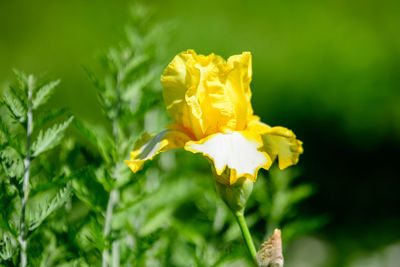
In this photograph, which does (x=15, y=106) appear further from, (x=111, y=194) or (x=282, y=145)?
(x=282, y=145)

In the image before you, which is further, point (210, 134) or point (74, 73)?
point (74, 73)

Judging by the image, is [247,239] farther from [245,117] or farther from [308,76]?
[308,76]

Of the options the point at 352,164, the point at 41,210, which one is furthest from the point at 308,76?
the point at 41,210

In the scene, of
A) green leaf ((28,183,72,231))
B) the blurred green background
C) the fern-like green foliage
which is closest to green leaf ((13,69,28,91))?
the fern-like green foliage

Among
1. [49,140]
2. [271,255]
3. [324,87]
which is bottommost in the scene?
[324,87]

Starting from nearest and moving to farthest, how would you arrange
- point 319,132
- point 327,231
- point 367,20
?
point 327,231 → point 319,132 → point 367,20

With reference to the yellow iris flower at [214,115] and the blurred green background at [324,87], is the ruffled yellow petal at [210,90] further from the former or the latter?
the blurred green background at [324,87]

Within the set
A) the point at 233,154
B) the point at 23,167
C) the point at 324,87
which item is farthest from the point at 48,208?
the point at 324,87
